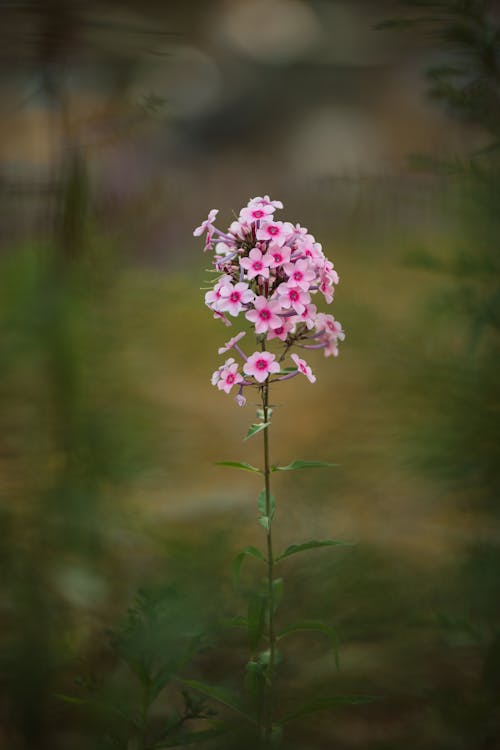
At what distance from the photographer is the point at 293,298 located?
2.65 feet

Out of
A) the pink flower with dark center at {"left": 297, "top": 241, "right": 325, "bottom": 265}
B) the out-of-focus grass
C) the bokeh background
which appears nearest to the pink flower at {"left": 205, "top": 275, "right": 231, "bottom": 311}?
the pink flower with dark center at {"left": 297, "top": 241, "right": 325, "bottom": 265}

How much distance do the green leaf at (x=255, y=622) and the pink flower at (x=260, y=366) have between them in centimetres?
29

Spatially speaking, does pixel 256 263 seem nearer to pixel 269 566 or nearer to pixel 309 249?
pixel 309 249

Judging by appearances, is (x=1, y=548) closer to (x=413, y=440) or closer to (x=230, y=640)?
(x=230, y=640)

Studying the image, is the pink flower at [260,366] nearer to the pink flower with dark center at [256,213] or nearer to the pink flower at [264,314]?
the pink flower at [264,314]

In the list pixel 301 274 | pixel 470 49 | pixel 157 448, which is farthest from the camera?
pixel 157 448

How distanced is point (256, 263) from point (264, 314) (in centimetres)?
6

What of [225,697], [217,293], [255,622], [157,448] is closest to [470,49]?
[217,293]

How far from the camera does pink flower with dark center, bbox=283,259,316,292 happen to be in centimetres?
80

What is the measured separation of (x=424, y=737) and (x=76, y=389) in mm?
843

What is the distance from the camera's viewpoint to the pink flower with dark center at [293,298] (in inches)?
31.5

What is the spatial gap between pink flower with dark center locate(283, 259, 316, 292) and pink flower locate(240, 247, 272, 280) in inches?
1.0

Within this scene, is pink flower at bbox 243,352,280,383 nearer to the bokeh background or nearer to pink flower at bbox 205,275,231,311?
pink flower at bbox 205,275,231,311

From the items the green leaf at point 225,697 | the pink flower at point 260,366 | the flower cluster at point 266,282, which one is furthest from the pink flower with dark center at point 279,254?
the green leaf at point 225,697
